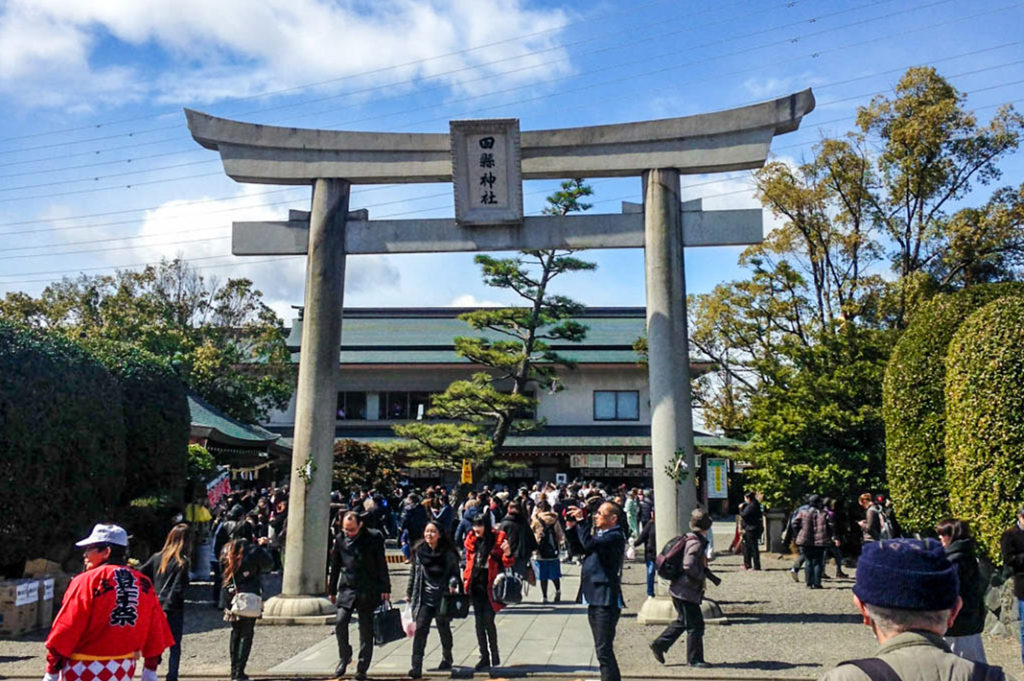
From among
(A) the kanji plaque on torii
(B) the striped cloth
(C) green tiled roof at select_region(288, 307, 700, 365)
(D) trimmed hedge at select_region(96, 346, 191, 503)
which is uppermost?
(C) green tiled roof at select_region(288, 307, 700, 365)

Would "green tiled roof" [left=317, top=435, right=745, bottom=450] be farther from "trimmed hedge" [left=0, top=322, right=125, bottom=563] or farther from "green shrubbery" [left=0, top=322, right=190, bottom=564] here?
"trimmed hedge" [left=0, top=322, right=125, bottom=563]

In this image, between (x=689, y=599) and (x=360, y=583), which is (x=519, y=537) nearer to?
(x=689, y=599)

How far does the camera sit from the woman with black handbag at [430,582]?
928 cm

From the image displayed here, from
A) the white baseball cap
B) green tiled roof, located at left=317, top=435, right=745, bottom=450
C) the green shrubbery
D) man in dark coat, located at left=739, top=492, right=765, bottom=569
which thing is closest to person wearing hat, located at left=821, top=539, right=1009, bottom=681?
the white baseball cap

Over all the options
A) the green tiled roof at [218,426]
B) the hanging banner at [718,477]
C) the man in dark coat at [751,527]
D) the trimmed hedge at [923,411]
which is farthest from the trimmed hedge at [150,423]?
the hanging banner at [718,477]

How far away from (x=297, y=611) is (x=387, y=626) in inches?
158

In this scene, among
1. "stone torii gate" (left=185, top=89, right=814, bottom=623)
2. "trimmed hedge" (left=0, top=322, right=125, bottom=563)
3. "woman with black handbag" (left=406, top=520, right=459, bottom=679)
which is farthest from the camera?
"stone torii gate" (left=185, top=89, right=814, bottom=623)

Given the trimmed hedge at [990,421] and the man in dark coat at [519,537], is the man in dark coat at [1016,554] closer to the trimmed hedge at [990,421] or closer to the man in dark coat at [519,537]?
the trimmed hedge at [990,421]

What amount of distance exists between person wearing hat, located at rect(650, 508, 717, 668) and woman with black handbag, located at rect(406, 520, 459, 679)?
7.45 ft

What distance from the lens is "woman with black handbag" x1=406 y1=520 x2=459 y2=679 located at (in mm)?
9281

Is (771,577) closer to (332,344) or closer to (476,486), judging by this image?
(332,344)

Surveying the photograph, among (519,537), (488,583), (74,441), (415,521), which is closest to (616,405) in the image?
(415,521)

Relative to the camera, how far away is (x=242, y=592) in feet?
29.3

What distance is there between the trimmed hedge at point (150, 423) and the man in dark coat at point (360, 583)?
7.56m
